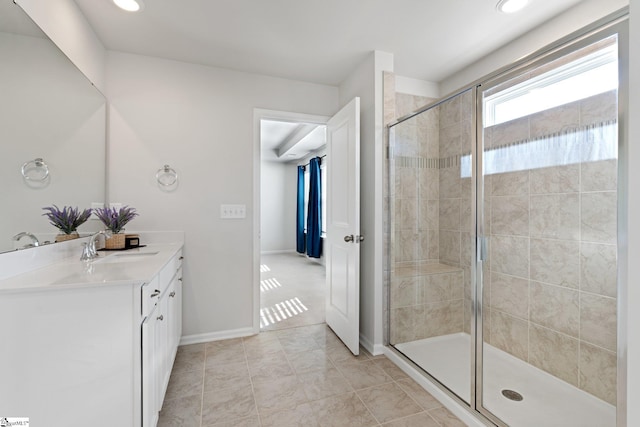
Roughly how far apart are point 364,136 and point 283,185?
532 cm

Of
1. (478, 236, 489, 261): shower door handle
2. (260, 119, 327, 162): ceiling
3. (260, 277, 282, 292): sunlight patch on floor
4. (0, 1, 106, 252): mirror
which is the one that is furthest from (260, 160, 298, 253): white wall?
(478, 236, 489, 261): shower door handle

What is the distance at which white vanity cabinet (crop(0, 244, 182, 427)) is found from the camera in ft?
3.31

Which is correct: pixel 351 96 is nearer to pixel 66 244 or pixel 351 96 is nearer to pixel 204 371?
pixel 66 244

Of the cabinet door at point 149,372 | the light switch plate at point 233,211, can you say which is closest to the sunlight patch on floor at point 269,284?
the light switch plate at point 233,211

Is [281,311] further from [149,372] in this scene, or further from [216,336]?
[149,372]

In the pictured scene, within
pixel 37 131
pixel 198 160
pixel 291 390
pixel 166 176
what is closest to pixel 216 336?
pixel 291 390

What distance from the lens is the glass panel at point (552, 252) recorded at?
4.52 ft

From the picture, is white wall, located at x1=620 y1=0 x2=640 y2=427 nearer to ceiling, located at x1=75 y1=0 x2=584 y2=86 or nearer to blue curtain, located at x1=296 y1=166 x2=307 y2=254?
ceiling, located at x1=75 y1=0 x2=584 y2=86

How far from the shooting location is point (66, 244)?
5.46 feet

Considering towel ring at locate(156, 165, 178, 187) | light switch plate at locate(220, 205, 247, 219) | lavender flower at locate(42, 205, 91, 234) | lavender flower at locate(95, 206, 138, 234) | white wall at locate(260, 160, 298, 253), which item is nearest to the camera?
lavender flower at locate(42, 205, 91, 234)

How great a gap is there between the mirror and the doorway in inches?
52.5

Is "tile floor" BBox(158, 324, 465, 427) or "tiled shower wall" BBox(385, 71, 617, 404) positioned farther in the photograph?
"tile floor" BBox(158, 324, 465, 427)

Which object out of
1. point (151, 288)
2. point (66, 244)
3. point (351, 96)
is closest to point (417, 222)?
point (351, 96)

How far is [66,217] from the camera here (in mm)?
1682
